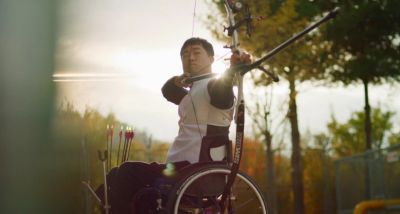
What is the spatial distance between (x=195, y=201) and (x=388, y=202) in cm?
82

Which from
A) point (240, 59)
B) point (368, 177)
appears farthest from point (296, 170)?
point (240, 59)

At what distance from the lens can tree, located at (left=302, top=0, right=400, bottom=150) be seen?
15.9m

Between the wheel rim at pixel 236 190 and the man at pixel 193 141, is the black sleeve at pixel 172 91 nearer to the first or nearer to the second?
the man at pixel 193 141

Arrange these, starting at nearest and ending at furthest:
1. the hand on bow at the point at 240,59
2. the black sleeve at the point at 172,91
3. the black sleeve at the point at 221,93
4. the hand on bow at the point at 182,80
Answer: the hand on bow at the point at 240,59 < the black sleeve at the point at 221,93 < the hand on bow at the point at 182,80 < the black sleeve at the point at 172,91

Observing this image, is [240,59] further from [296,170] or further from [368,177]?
[296,170]

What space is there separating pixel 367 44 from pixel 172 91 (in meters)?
12.9

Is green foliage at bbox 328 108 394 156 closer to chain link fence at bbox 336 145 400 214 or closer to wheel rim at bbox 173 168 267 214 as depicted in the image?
chain link fence at bbox 336 145 400 214

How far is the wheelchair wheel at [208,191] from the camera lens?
Result: 3.14m

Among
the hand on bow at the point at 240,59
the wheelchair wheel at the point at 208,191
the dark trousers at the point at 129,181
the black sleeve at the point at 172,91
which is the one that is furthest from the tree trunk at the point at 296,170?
the hand on bow at the point at 240,59

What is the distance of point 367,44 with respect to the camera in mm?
16188

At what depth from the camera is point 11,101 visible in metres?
5.16

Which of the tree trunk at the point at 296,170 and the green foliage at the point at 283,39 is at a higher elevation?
the green foliage at the point at 283,39

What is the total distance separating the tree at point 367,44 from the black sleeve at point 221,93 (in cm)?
1267

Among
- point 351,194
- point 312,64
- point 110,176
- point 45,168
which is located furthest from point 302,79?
point 110,176
